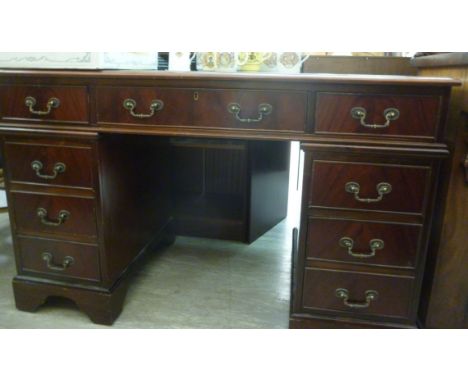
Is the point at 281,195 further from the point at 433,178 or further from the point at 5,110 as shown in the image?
the point at 5,110

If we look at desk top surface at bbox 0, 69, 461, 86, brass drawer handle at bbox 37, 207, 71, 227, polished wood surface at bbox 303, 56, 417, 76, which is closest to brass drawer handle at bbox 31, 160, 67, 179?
brass drawer handle at bbox 37, 207, 71, 227

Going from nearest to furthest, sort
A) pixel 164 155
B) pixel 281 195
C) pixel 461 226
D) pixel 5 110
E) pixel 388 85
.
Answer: pixel 388 85 → pixel 461 226 → pixel 5 110 → pixel 164 155 → pixel 281 195

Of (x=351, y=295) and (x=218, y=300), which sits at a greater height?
(x=351, y=295)

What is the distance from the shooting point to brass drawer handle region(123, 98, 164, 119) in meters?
1.01

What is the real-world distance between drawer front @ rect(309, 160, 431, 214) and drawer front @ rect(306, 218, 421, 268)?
0.05m

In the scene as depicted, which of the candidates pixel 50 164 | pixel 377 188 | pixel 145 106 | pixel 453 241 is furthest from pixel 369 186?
pixel 50 164

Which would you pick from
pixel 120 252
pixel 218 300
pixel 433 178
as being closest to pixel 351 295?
pixel 433 178

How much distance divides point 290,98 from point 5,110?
2.54ft

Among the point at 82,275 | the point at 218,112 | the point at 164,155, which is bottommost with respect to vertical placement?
the point at 82,275

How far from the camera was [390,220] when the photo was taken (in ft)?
3.22

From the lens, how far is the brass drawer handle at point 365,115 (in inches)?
36.0

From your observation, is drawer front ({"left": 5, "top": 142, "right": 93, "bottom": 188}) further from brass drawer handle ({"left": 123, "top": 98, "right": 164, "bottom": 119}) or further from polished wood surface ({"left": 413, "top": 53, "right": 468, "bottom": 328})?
polished wood surface ({"left": 413, "top": 53, "right": 468, "bottom": 328})

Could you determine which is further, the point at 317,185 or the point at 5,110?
the point at 5,110

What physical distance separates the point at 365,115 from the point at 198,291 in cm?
83
